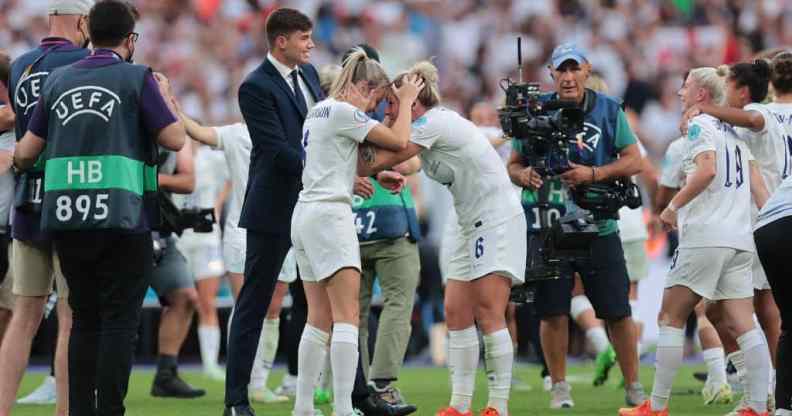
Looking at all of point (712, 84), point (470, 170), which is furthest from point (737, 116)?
point (470, 170)

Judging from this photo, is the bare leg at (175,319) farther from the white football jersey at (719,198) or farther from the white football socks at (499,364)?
the white football jersey at (719,198)

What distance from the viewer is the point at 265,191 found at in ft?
Result: 27.8

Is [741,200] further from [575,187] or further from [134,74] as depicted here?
[134,74]

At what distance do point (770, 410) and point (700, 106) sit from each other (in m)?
2.08

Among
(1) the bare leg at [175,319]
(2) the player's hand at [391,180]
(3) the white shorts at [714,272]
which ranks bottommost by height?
(1) the bare leg at [175,319]

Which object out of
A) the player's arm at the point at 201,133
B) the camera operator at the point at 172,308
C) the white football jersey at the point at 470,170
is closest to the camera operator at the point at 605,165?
the white football jersey at the point at 470,170

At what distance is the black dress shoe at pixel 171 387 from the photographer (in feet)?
37.2

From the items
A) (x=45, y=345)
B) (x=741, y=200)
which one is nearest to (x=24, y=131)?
(x=741, y=200)

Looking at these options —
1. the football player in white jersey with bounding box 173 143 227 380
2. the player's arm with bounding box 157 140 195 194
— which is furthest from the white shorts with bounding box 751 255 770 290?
the football player in white jersey with bounding box 173 143 227 380

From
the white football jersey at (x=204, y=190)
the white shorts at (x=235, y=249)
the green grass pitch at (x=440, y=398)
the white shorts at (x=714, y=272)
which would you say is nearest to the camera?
the white shorts at (x=714, y=272)

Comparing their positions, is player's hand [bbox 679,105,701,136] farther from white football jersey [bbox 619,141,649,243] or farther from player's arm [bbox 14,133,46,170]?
player's arm [bbox 14,133,46,170]

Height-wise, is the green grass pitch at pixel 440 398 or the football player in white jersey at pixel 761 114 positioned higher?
the football player in white jersey at pixel 761 114

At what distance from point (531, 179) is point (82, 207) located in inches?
129

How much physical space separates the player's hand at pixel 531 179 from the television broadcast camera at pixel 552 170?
0.04 metres
